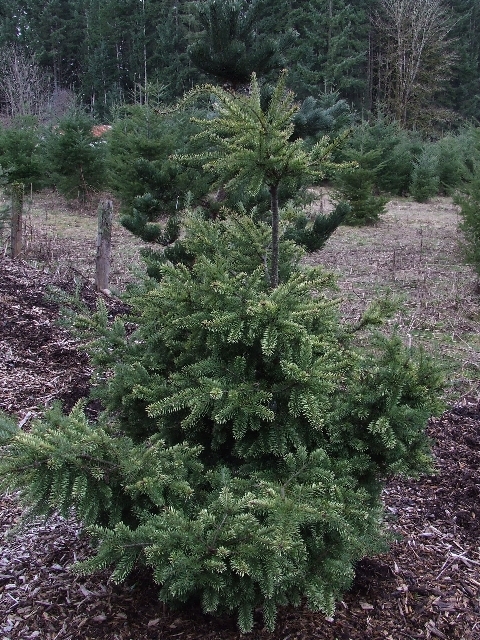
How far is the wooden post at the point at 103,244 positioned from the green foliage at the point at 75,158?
8.08 m

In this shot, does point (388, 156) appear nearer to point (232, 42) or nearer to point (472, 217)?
point (472, 217)

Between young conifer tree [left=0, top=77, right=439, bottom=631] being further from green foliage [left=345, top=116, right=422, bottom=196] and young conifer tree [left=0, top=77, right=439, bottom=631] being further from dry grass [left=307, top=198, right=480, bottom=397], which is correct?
green foliage [left=345, top=116, right=422, bottom=196]

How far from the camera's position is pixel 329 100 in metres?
17.3

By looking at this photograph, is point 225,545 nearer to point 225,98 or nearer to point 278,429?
point 278,429

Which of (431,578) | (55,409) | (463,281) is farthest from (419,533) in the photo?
(463,281)

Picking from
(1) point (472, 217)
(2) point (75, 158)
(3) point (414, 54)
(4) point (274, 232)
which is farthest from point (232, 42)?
(3) point (414, 54)

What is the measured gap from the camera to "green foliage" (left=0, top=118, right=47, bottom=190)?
15.2 meters

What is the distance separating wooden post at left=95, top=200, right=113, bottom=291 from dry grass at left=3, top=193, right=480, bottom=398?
0.50 m

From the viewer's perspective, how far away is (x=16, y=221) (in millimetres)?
8281

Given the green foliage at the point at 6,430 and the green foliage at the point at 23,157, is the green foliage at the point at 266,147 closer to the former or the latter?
the green foliage at the point at 6,430

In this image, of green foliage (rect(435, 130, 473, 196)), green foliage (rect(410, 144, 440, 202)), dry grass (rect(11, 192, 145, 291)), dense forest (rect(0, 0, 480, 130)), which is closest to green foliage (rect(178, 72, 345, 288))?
dry grass (rect(11, 192, 145, 291))

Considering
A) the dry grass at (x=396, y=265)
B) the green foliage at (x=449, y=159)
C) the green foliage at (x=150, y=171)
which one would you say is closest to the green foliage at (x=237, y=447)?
the dry grass at (x=396, y=265)

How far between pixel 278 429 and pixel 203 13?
4.26m

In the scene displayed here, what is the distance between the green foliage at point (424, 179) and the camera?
17.4m
